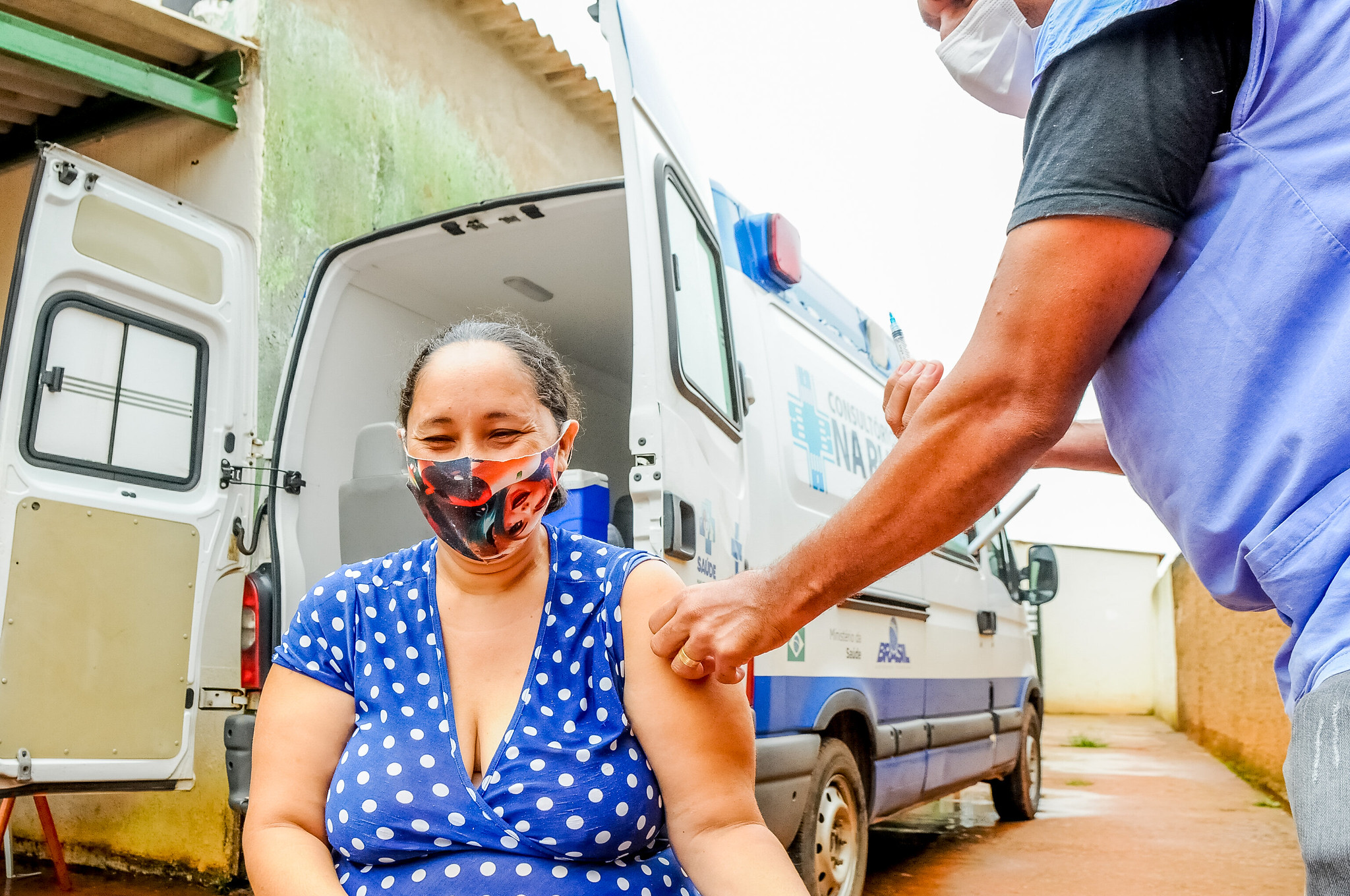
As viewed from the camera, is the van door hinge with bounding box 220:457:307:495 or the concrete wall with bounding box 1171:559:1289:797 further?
the concrete wall with bounding box 1171:559:1289:797

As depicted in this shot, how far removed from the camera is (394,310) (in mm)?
4379

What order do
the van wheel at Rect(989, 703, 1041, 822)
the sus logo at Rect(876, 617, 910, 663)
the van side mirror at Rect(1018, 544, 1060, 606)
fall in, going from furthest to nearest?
the van wheel at Rect(989, 703, 1041, 822) → the van side mirror at Rect(1018, 544, 1060, 606) → the sus logo at Rect(876, 617, 910, 663)

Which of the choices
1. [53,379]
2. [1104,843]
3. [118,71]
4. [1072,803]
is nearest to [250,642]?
[53,379]

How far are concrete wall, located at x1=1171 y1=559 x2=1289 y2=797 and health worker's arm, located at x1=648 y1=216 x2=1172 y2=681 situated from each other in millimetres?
4673

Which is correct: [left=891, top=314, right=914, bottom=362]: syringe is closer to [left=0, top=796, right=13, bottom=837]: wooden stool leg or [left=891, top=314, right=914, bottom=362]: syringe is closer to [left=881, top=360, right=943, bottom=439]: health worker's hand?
[left=881, top=360, right=943, bottom=439]: health worker's hand

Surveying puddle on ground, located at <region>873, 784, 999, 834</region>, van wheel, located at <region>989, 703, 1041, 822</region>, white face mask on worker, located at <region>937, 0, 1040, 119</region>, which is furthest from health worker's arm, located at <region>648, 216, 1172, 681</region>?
van wheel, located at <region>989, 703, 1041, 822</region>

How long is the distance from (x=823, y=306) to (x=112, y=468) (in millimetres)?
2652

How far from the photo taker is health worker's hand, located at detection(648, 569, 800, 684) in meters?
1.45

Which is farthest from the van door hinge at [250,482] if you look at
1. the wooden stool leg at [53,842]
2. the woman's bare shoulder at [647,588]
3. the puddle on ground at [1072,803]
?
the puddle on ground at [1072,803]

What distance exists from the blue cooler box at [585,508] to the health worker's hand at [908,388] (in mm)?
1677

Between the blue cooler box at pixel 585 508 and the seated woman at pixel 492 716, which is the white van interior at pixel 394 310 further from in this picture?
the seated woman at pixel 492 716

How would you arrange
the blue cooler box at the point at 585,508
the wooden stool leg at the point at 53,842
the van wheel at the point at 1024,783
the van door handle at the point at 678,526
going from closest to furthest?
1. the van door handle at the point at 678,526
2. the blue cooler box at the point at 585,508
3. the wooden stool leg at the point at 53,842
4. the van wheel at the point at 1024,783

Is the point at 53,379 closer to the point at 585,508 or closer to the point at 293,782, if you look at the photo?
the point at 585,508

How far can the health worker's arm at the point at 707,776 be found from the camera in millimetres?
1510
